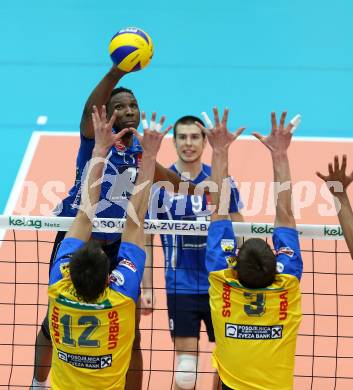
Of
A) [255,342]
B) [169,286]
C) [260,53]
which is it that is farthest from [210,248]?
[260,53]

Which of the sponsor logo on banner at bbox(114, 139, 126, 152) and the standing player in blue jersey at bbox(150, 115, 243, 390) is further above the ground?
the sponsor logo on banner at bbox(114, 139, 126, 152)

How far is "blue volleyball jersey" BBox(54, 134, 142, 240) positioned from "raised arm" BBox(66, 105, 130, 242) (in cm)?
77

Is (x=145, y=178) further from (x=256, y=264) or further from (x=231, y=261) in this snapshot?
(x=256, y=264)

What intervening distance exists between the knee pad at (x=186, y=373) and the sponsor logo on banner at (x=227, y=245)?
1699mm

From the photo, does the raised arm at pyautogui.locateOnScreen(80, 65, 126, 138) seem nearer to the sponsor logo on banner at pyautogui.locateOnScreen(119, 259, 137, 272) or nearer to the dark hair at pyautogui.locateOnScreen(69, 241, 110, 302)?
the sponsor logo on banner at pyautogui.locateOnScreen(119, 259, 137, 272)

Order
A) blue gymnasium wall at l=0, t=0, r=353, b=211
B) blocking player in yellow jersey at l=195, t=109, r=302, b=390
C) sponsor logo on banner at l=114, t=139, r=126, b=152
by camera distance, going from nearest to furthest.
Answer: blocking player in yellow jersey at l=195, t=109, r=302, b=390 → sponsor logo on banner at l=114, t=139, r=126, b=152 → blue gymnasium wall at l=0, t=0, r=353, b=211

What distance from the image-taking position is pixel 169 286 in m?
6.68

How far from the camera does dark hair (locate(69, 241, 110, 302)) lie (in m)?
4.39

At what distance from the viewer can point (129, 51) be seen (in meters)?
5.99

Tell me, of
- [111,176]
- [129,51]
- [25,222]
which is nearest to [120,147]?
[111,176]

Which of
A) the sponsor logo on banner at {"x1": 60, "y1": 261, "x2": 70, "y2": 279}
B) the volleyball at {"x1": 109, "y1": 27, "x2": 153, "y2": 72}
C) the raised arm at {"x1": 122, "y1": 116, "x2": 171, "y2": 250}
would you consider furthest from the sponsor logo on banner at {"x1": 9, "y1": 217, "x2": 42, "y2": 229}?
the volleyball at {"x1": 109, "y1": 27, "x2": 153, "y2": 72}

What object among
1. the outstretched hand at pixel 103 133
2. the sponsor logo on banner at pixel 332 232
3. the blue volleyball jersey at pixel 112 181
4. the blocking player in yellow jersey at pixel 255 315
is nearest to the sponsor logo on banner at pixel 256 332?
the blocking player in yellow jersey at pixel 255 315

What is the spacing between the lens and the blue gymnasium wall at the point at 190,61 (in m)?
12.7

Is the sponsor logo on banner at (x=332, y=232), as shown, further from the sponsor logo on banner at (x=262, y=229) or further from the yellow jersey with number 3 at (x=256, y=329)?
the yellow jersey with number 3 at (x=256, y=329)
